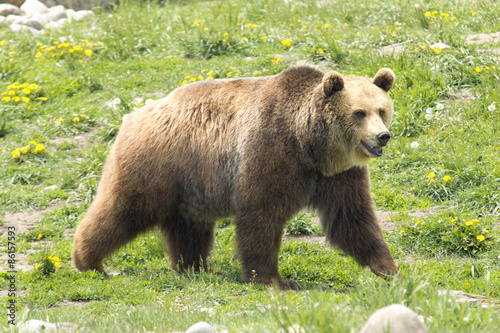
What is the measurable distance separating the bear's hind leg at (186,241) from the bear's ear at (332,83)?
1.85 metres

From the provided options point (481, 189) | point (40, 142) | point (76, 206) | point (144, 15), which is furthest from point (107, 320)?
point (144, 15)

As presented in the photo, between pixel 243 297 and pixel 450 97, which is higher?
pixel 450 97

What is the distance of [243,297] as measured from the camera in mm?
5227

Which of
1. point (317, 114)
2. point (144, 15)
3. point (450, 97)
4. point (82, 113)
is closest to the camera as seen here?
point (317, 114)

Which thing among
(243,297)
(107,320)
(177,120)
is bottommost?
(243,297)

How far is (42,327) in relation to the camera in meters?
3.91

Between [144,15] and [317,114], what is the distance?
750 centimetres

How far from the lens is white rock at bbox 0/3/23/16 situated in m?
13.2

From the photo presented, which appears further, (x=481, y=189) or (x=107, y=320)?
(x=481, y=189)

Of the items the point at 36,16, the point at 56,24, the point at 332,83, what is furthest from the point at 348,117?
the point at 36,16

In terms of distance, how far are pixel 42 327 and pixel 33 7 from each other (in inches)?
444

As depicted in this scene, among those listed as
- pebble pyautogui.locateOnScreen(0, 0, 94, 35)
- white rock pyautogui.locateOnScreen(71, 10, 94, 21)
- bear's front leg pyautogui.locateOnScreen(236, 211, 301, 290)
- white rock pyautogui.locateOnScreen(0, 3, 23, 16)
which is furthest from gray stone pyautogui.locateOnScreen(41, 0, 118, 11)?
bear's front leg pyautogui.locateOnScreen(236, 211, 301, 290)

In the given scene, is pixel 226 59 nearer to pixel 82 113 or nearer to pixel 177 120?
pixel 82 113

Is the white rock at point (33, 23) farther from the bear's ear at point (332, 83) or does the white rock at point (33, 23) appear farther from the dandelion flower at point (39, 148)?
the bear's ear at point (332, 83)
